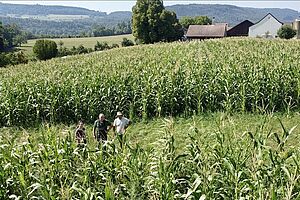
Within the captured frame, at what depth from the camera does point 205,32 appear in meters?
58.5

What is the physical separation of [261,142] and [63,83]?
356 inches

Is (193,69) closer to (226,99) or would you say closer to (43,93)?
(226,99)

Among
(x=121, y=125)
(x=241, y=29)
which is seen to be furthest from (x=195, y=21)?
(x=121, y=125)

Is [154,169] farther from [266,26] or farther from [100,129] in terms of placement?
[266,26]

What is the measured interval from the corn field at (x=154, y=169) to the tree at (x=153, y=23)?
4532 centimetres

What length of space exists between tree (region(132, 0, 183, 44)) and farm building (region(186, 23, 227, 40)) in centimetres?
500

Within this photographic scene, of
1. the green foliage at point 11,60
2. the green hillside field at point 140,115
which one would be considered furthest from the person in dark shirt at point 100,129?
the green foliage at point 11,60

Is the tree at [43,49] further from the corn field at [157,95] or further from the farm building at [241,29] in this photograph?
→ the farm building at [241,29]

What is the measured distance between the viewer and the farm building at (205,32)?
189ft

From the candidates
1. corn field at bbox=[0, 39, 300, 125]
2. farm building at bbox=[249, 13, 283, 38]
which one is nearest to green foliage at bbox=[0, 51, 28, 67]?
corn field at bbox=[0, 39, 300, 125]

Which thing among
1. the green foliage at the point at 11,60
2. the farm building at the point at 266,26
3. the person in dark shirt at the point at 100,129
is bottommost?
the green foliage at the point at 11,60

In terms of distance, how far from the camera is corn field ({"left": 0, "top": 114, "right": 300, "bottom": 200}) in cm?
512

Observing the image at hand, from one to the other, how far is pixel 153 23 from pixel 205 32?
11.4m

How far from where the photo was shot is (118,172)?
232 inches
